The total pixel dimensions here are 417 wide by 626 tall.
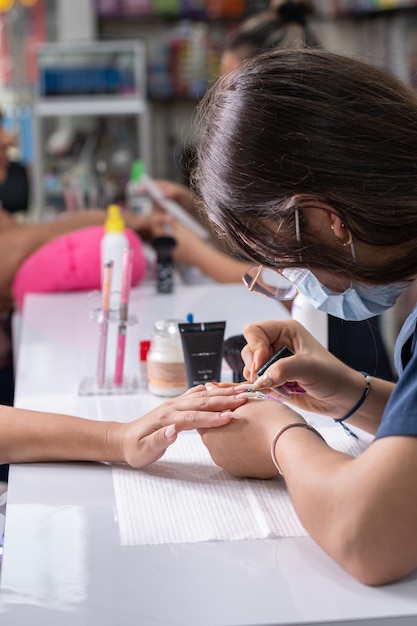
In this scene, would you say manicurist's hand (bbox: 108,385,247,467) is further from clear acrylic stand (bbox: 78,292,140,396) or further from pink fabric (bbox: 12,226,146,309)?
pink fabric (bbox: 12,226,146,309)

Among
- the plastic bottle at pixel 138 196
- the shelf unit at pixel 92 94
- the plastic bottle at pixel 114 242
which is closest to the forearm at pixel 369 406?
the plastic bottle at pixel 114 242

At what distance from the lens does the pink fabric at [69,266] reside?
2.24 m

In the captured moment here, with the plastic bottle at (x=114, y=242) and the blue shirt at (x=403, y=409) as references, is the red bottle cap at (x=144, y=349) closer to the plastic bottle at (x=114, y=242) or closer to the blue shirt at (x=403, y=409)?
the plastic bottle at (x=114, y=242)

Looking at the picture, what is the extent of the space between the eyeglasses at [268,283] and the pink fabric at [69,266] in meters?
0.92

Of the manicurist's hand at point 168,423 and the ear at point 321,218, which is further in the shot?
the manicurist's hand at point 168,423

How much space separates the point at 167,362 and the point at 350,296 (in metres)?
0.39

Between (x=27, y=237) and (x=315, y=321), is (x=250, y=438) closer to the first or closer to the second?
(x=315, y=321)

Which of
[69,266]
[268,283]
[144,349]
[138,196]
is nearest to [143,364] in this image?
[144,349]

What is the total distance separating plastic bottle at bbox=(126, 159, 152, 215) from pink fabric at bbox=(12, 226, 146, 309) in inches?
33.1

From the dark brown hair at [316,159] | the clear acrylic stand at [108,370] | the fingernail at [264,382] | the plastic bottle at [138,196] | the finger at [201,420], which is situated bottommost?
the plastic bottle at [138,196]

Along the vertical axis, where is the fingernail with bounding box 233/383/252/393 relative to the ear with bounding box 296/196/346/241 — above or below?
below

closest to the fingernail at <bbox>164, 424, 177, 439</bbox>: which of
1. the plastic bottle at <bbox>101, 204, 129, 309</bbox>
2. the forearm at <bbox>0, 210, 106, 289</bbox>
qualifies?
the plastic bottle at <bbox>101, 204, 129, 309</bbox>

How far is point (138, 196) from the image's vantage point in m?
3.32

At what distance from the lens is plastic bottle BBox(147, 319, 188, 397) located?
4.65 feet
